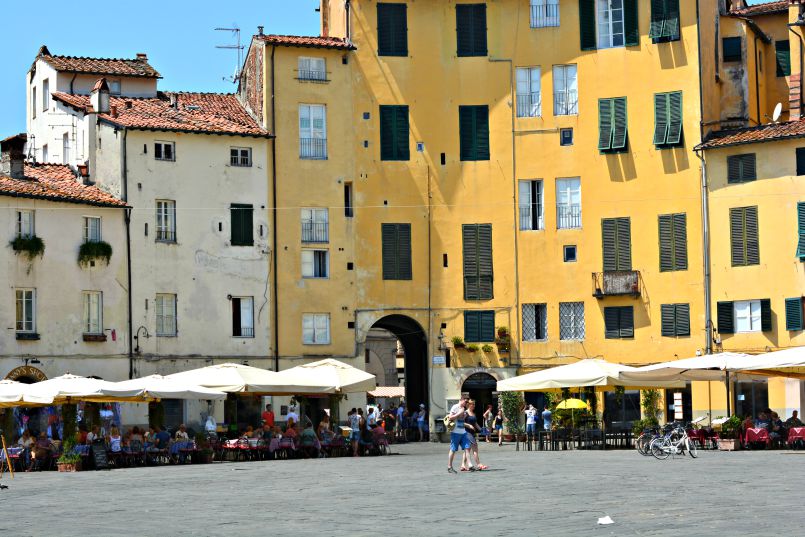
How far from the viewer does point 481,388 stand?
203 feet

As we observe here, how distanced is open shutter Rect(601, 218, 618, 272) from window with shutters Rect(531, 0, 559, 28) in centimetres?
857

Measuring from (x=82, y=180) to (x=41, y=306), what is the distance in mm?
6486

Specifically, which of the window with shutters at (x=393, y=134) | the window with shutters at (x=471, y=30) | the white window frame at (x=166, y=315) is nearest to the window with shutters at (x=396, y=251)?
the window with shutters at (x=393, y=134)

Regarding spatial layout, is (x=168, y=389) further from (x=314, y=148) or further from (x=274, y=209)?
(x=314, y=148)

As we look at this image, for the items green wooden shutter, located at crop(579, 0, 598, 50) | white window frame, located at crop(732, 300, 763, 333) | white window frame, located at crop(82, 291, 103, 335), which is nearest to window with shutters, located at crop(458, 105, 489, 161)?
green wooden shutter, located at crop(579, 0, 598, 50)

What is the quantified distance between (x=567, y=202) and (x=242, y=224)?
1277 cm

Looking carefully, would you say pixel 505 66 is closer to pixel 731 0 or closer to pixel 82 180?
pixel 731 0

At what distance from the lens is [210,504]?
2684 centimetres

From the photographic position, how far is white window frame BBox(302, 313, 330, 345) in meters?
60.4

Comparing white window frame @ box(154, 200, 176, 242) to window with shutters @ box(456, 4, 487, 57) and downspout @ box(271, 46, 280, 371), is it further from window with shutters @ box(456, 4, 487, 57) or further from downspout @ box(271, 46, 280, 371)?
window with shutters @ box(456, 4, 487, 57)

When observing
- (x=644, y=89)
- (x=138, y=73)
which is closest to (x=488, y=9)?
(x=644, y=89)

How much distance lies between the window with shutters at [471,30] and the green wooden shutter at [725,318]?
1409 centimetres

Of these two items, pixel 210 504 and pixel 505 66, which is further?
pixel 505 66

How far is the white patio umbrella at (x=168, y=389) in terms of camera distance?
4359cm
